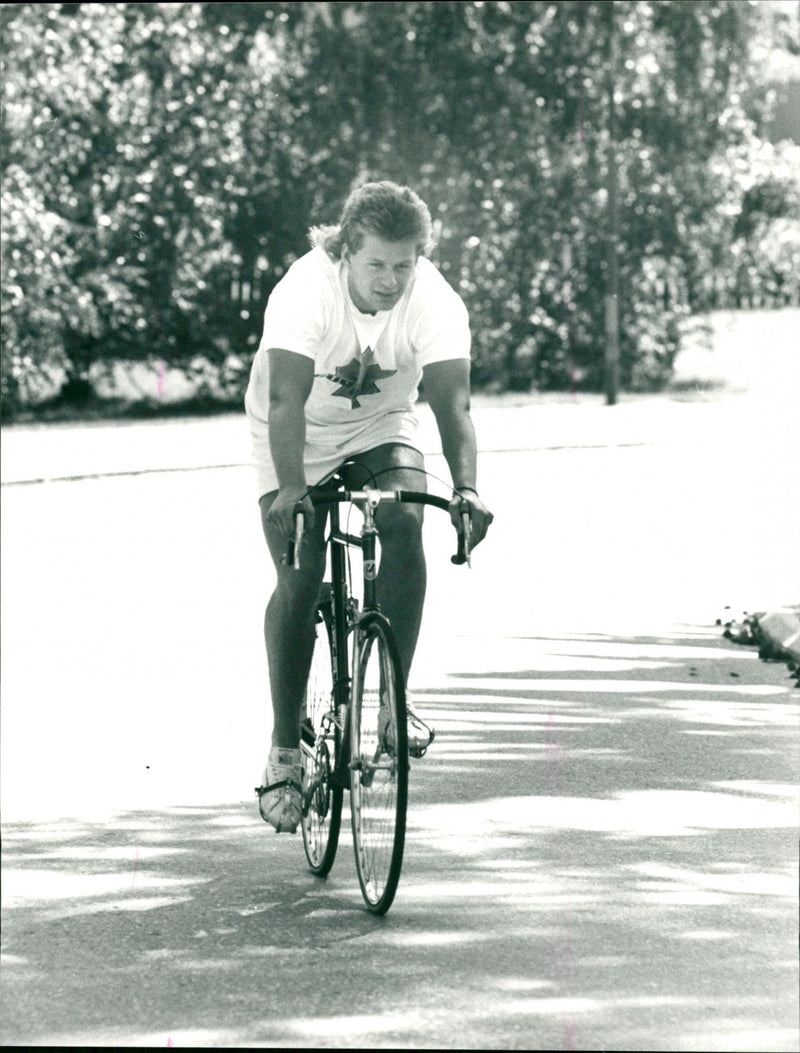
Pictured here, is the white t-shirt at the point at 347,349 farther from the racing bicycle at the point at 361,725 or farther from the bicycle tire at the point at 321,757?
the bicycle tire at the point at 321,757

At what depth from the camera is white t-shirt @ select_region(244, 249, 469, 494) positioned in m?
5.34

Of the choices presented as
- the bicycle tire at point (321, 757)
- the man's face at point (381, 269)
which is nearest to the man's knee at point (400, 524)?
the bicycle tire at point (321, 757)

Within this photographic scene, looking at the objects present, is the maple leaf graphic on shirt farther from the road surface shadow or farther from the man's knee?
the road surface shadow

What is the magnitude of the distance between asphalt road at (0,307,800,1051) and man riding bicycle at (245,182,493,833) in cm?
52

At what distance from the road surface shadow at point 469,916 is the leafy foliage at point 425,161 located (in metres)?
20.8

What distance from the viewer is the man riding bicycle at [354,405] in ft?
17.2

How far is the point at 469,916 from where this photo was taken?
502cm

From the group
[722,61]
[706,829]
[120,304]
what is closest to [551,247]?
[722,61]

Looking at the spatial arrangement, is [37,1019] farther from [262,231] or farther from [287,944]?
[262,231]

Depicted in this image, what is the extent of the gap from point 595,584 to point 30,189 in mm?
16012

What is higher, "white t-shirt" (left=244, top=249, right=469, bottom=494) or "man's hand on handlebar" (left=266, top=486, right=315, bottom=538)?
"white t-shirt" (left=244, top=249, right=469, bottom=494)

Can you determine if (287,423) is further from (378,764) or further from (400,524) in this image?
(378,764)

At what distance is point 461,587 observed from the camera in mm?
11586

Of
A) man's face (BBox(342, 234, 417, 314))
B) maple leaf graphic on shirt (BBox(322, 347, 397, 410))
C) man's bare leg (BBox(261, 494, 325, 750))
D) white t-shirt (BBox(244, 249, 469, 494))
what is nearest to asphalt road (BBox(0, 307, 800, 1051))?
man's bare leg (BBox(261, 494, 325, 750))
